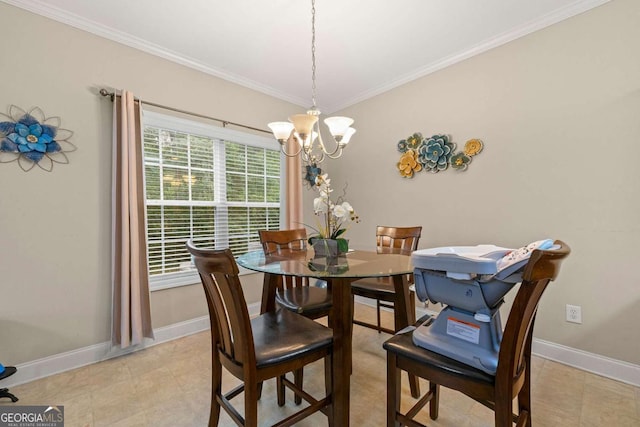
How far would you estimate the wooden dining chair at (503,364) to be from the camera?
0.90 metres

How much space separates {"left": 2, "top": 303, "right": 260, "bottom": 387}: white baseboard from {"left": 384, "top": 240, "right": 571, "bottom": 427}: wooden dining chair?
86.2 inches

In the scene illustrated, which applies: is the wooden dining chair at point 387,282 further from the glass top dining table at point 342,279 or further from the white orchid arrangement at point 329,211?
the white orchid arrangement at point 329,211

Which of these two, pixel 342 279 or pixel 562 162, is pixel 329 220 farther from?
pixel 562 162

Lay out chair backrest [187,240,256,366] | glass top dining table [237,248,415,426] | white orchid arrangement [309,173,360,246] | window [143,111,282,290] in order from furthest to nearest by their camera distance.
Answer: window [143,111,282,290] < white orchid arrangement [309,173,360,246] < glass top dining table [237,248,415,426] < chair backrest [187,240,256,366]

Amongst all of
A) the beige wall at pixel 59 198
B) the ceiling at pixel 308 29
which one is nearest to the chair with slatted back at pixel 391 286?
the ceiling at pixel 308 29

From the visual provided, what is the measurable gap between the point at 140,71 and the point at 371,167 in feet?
8.19

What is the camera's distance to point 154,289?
2547mm

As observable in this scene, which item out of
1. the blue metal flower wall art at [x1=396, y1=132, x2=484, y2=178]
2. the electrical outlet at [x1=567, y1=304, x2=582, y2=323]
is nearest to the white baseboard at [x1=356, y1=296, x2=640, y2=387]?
the electrical outlet at [x1=567, y1=304, x2=582, y2=323]

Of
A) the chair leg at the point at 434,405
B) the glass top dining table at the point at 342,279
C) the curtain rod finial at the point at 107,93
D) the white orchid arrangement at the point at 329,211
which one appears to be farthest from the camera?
the curtain rod finial at the point at 107,93

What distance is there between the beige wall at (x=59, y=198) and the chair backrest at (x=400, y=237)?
2.33 metres

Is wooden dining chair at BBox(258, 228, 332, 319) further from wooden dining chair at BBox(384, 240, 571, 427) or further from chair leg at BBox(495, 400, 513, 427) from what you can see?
chair leg at BBox(495, 400, 513, 427)

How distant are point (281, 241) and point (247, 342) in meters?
1.25

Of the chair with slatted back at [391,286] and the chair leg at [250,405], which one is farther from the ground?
the chair with slatted back at [391,286]

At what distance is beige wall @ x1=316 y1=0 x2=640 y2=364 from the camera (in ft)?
6.32
